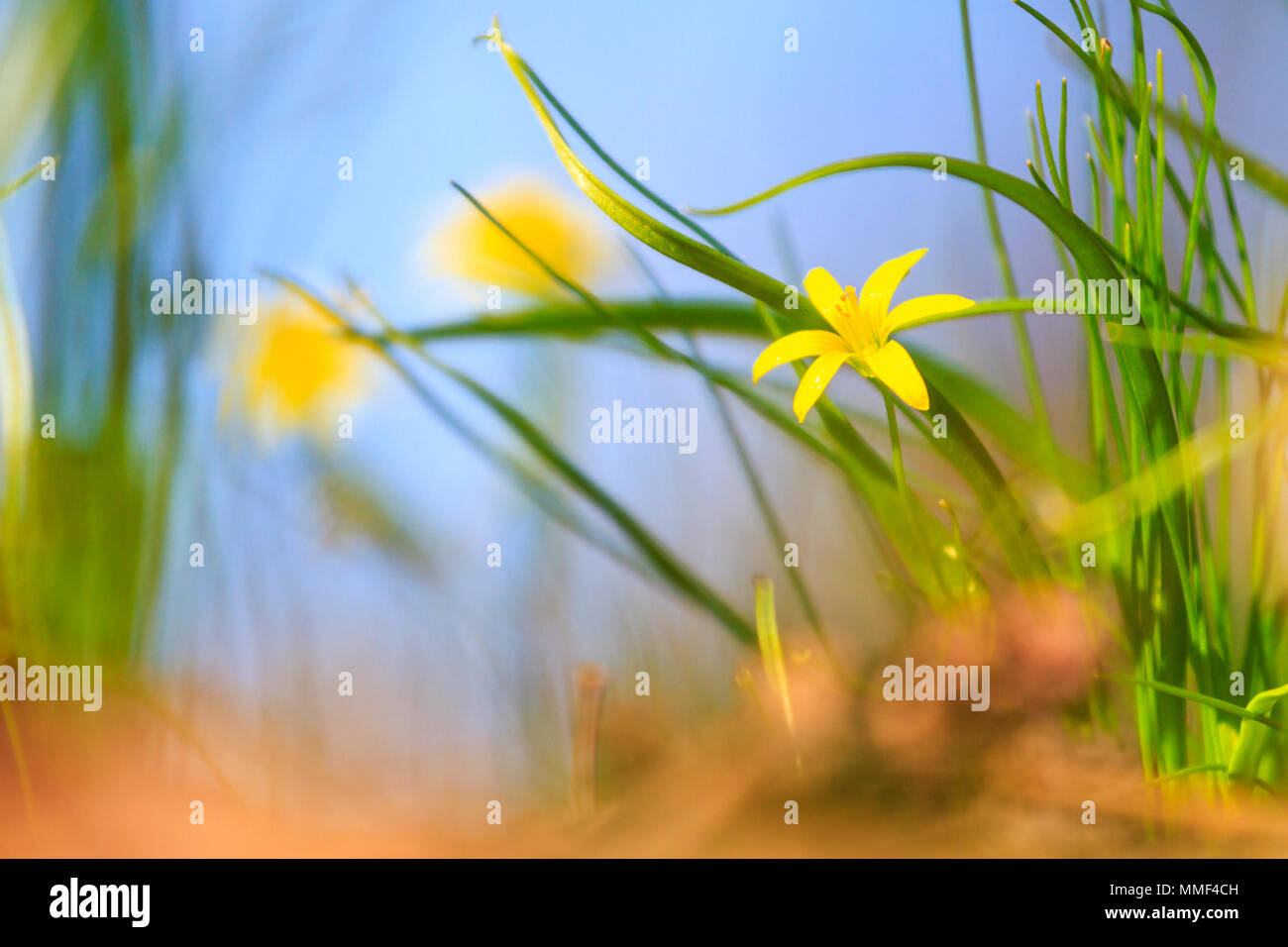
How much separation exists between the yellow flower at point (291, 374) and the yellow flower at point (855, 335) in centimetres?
27

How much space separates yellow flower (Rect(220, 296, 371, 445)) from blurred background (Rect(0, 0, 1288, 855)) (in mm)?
13

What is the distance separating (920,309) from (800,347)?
63 mm

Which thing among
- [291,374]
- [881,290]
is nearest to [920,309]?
[881,290]

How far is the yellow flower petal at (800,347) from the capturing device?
351 millimetres

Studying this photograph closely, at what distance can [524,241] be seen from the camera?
1.50 ft

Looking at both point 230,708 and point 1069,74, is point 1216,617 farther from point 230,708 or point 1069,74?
point 230,708

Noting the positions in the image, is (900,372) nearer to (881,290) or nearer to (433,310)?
(881,290)

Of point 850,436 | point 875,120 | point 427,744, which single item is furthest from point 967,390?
point 427,744

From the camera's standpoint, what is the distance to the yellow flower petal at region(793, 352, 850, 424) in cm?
35

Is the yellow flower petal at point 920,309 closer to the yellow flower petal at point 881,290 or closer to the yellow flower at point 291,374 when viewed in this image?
the yellow flower petal at point 881,290

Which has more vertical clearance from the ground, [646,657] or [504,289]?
[504,289]

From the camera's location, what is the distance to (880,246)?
1.50ft

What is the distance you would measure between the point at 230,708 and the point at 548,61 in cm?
45

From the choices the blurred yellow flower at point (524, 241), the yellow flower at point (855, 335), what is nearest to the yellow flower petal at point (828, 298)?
the yellow flower at point (855, 335)
